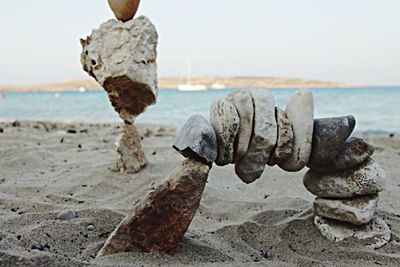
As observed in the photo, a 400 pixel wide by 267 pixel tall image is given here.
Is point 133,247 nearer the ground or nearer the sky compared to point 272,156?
nearer the ground

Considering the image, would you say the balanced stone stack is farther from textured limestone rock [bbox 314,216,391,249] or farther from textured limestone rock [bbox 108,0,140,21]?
textured limestone rock [bbox 108,0,140,21]

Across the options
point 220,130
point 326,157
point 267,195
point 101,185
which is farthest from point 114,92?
point 326,157

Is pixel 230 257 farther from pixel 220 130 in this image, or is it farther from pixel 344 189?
pixel 344 189

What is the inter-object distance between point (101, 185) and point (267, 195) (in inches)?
58.6

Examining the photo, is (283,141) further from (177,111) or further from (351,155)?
(177,111)

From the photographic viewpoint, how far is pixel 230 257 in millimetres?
2314

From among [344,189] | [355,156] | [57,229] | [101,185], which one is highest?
[355,156]

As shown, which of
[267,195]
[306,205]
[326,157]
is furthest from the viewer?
[267,195]

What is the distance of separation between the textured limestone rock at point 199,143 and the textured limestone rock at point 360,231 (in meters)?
0.90

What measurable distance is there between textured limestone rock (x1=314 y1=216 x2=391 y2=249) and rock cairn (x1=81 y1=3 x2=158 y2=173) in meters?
2.02

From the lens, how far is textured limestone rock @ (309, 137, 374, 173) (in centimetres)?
266

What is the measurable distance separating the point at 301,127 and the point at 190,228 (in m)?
0.97

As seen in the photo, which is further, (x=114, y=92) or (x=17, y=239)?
(x=114, y=92)

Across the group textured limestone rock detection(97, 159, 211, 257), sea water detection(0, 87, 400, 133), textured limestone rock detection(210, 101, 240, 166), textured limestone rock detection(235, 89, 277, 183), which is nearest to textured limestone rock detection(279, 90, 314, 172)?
textured limestone rock detection(235, 89, 277, 183)
